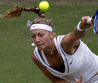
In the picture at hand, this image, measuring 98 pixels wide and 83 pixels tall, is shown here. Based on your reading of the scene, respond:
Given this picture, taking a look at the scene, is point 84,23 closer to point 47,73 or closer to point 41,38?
point 41,38

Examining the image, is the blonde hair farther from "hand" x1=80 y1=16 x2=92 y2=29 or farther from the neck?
"hand" x1=80 y1=16 x2=92 y2=29

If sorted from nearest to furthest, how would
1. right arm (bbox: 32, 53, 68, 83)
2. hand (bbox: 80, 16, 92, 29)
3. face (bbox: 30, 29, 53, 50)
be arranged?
hand (bbox: 80, 16, 92, 29) → face (bbox: 30, 29, 53, 50) → right arm (bbox: 32, 53, 68, 83)

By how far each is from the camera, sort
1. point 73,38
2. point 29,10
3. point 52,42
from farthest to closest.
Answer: point 29,10 < point 52,42 < point 73,38

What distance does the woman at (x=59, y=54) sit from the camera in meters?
3.43

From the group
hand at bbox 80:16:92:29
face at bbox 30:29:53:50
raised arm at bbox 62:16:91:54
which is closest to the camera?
hand at bbox 80:16:92:29

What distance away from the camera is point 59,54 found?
3.61m

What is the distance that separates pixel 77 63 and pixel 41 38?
56 cm

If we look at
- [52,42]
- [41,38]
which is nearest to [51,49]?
[52,42]

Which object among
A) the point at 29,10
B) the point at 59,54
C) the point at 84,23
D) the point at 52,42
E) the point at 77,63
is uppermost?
the point at 29,10

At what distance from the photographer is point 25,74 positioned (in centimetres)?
613

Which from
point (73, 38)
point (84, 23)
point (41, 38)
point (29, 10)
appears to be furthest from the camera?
point (29, 10)

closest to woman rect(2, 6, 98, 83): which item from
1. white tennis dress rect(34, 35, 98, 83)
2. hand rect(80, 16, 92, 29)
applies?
white tennis dress rect(34, 35, 98, 83)

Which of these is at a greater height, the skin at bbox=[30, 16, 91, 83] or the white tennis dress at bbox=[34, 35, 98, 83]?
the skin at bbox=[30, 16, 91, 83]

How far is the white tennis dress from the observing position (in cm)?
355
